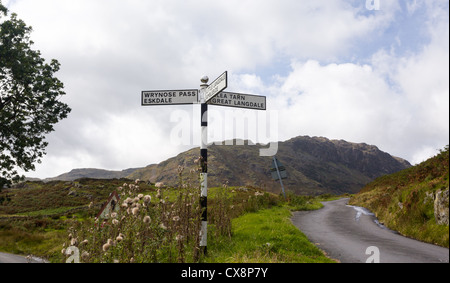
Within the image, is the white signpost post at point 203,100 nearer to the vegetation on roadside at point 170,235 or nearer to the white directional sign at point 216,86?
the white directional sign at point 216,86

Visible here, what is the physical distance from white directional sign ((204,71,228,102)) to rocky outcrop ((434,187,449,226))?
643cm

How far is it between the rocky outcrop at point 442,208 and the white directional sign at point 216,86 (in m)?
6.43

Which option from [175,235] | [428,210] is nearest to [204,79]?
[175,235]

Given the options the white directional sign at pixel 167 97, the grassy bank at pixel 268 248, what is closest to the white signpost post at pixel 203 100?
the white directional sign at pixel 167 97

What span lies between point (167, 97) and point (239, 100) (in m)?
1.81

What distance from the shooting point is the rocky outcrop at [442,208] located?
7.14m

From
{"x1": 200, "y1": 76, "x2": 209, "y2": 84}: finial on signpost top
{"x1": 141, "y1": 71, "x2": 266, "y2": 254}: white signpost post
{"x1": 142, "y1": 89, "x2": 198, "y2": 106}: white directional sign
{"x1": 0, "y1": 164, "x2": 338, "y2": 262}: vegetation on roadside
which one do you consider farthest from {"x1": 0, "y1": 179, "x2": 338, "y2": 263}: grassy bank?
{"x1": 200, "y1": 76, "x2": 209, "y2": 84}: finial on signpost top

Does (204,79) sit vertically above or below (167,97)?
above

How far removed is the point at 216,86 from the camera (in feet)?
20.9

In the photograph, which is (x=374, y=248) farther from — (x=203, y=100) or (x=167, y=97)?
(x=167, y=97)

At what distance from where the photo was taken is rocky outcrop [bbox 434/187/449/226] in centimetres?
714
